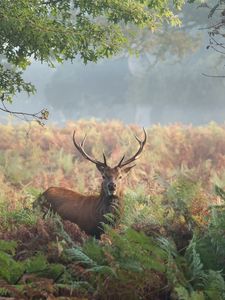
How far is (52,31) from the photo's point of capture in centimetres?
684

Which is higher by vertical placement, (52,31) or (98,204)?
(52,31)

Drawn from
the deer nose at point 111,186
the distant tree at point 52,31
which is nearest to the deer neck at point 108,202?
the deer nose at point 111,186

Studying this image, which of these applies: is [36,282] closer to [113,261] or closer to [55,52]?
[113,261]

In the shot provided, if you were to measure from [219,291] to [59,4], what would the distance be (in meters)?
5.40

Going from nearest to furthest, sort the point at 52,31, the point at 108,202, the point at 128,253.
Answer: the point at 128,253 → the point at 52,31 → the point at 108,202

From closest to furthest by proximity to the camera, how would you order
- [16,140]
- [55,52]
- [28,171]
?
[55,52] → [28,171] → [16,140]

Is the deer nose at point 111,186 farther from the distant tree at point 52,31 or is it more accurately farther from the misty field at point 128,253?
the distant tree at point 52,31

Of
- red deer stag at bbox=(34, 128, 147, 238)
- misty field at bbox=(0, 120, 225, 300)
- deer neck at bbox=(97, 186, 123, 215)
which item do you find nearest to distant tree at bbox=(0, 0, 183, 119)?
red deer stag at bbox=(34, 128, 147, 238)

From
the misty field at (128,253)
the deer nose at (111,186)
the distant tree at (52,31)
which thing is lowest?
the misty field at (128,253)

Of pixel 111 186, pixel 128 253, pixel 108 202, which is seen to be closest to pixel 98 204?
pixel 108 202

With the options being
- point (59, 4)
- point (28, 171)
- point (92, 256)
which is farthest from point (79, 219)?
point (28, 171)

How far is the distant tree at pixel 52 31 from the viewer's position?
21.9ft

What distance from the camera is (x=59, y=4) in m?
7.82

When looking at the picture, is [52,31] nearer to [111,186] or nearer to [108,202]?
[111,186]
